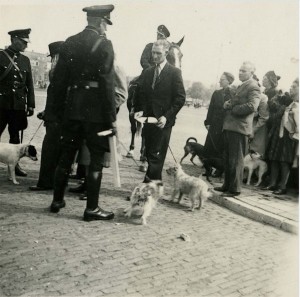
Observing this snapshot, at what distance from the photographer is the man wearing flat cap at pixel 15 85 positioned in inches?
282

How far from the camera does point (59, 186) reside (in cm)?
529

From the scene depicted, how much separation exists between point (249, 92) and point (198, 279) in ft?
11.8

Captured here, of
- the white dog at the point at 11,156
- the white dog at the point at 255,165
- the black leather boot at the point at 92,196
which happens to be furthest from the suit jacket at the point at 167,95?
the white dog at the point at 255,165

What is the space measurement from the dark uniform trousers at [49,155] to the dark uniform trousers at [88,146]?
1171 millimetres

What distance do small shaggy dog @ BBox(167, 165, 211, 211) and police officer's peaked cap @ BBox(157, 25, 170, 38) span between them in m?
3.74

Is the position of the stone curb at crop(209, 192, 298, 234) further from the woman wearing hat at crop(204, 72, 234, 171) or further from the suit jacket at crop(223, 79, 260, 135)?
the woman wearing hat at crop(204, 72, 234, 171)

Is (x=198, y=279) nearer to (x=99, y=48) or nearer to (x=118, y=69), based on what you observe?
(x=99, y=48)

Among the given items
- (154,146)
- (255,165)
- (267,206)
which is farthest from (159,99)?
(255,165)

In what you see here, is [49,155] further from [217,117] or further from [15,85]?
[217,117]

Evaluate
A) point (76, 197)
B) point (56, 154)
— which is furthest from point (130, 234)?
point (56, 154)

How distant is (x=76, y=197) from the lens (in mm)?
6219

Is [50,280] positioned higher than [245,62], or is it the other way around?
[245,62]

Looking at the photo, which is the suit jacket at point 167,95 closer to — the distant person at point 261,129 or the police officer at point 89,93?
the police officer at point 89,93

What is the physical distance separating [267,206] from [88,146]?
3.15 m
